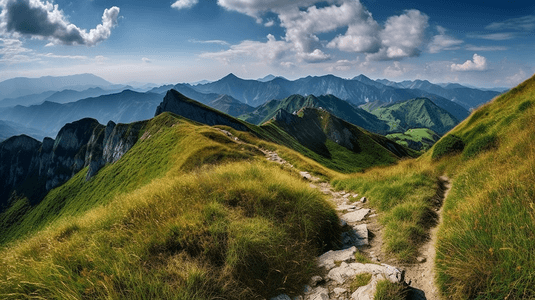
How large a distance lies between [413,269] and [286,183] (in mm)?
4337

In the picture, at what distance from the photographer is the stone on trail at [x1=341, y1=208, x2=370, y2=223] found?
9.24 meters

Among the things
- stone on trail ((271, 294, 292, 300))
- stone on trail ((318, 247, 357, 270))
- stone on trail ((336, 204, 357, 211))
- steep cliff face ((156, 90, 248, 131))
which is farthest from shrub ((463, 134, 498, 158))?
steep cliff face ((156, 90, 248, 131))

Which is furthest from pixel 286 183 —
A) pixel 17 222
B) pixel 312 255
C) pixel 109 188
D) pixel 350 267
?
pixel 17 222

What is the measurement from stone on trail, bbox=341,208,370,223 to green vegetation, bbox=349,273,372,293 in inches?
172

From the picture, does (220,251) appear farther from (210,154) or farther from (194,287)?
(210,154)

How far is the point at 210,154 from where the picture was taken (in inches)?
1313

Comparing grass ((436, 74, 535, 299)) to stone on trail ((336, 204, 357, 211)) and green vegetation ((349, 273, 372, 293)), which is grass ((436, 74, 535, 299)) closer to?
green vegetation ((349, 273, 372, 293))

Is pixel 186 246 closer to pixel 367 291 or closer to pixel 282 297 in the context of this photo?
pixel 282 297

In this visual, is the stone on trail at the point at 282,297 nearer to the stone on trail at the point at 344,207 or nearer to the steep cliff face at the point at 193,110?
the stone on trail at the point at 344,207

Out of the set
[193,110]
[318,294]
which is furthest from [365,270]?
[193,110]

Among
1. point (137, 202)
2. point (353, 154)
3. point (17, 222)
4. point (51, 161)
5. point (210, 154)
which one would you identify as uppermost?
point (137, 202)

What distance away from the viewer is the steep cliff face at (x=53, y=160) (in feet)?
475

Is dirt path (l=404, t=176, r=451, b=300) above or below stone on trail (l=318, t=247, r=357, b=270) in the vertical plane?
above

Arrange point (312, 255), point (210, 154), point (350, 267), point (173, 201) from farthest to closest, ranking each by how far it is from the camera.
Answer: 1. point (210, 154)
2. point (173, 201)
3. point (312, 255)
4. point (350, 267)
